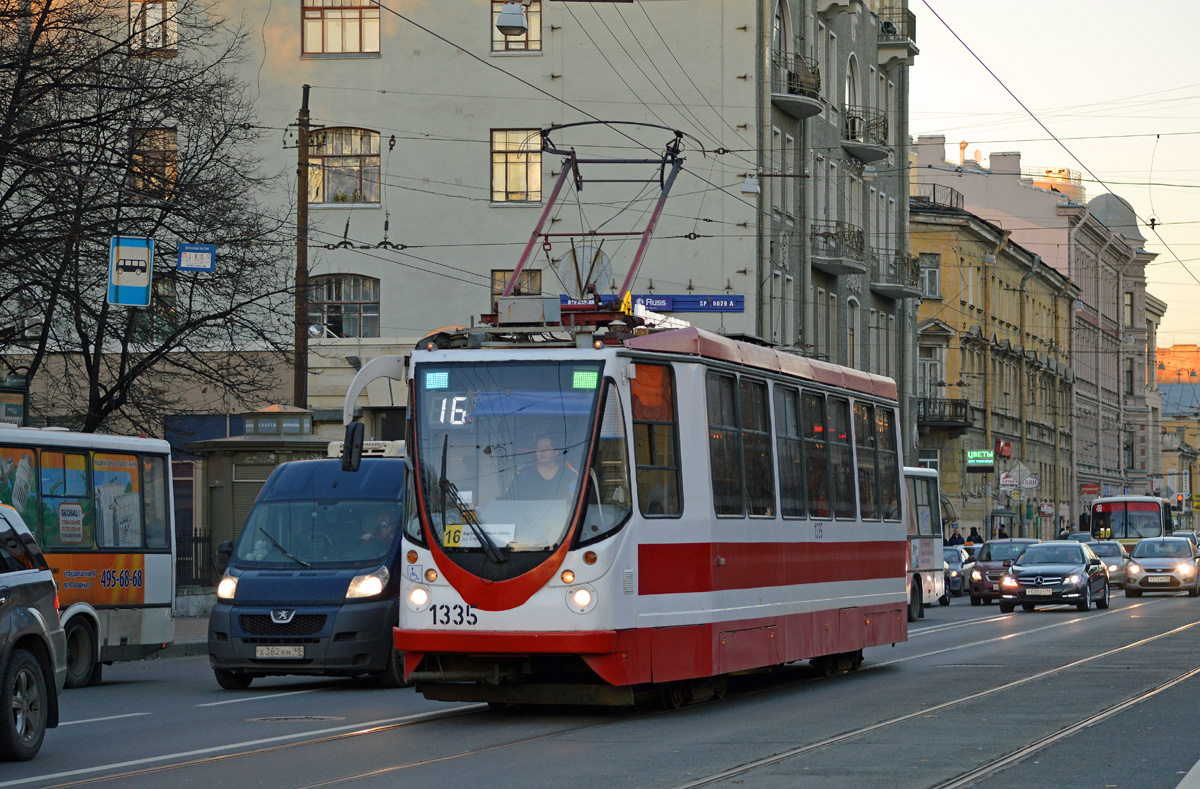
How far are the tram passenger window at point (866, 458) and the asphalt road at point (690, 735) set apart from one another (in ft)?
5.65

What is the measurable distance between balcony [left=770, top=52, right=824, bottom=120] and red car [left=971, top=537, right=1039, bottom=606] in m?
12.4

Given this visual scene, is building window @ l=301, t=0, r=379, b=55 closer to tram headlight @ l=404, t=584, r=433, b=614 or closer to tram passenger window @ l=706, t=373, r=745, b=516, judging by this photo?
tram passenger window @ l=706, t=373, r=745, b=516

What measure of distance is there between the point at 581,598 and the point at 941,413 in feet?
187

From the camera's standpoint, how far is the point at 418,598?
13.7 metres

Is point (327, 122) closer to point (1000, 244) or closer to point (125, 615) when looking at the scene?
point (125, 615)

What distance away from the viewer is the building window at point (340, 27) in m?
46.2

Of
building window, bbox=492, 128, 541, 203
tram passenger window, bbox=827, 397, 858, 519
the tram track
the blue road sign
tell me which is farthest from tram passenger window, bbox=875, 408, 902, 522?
building window, bbox=492, 128, 541, 203

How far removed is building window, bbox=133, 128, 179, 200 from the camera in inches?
997

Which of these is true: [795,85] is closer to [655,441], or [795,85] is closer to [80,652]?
[80,652]

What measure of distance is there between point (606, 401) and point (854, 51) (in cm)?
4522

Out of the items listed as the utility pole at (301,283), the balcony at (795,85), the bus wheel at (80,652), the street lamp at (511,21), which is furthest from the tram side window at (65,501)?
the balcony at (795,85)

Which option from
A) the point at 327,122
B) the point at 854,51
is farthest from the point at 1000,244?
the point at 327,122

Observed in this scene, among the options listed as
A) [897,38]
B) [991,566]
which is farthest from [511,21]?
[897,38]

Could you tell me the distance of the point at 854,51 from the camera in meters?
56.9
